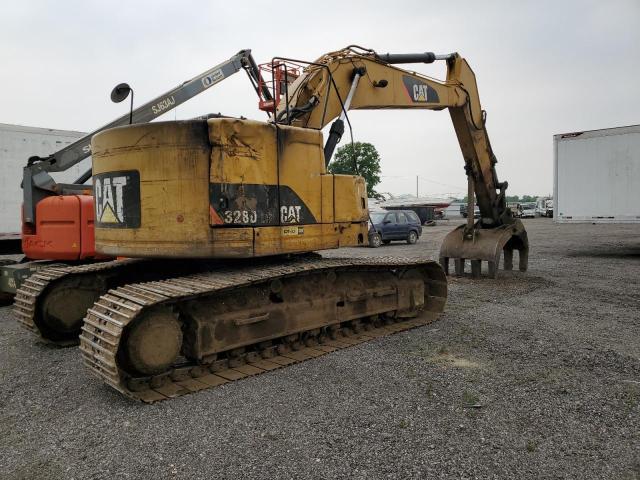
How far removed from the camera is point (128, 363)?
4.77 m

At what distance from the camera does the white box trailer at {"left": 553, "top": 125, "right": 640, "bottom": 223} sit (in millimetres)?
16094

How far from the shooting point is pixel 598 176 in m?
16.7

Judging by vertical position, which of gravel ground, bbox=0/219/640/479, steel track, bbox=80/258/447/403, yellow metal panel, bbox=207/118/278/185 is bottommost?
gravel ground, bbox=0/219/640/479

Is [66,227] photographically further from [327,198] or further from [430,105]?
[430,105]

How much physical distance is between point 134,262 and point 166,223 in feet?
4.95

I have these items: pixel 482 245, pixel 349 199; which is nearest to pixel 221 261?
pixel 349 199

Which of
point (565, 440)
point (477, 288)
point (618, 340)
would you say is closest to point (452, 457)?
point (565, 440)

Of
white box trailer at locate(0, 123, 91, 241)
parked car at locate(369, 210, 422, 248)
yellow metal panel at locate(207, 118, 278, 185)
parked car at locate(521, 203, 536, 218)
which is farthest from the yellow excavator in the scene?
parked car at locate(521, 203, 536, 218)

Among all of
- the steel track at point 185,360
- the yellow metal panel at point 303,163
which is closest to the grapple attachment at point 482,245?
the steel track at point 185,360

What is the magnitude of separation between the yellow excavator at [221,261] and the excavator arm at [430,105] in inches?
2.5

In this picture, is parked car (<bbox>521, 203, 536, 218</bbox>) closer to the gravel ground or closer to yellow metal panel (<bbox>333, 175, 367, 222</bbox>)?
the gravel ground

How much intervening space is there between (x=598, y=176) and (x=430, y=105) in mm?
9735

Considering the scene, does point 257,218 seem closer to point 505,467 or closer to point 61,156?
point 505,467

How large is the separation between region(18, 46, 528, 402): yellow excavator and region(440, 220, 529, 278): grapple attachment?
456cm
